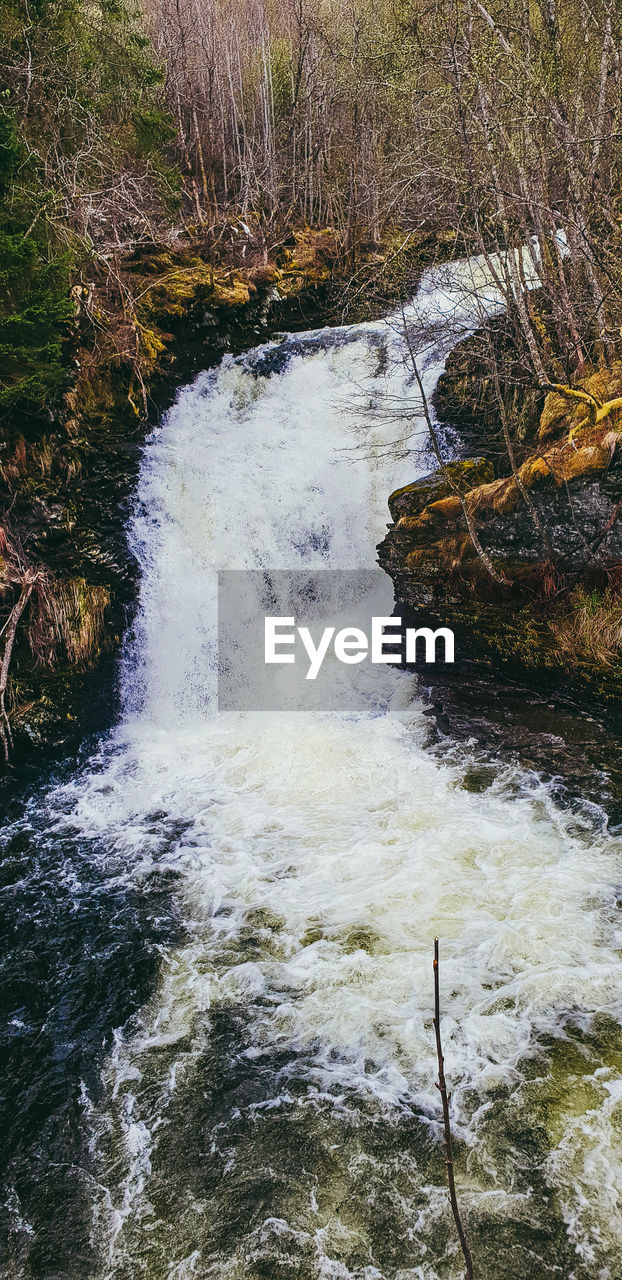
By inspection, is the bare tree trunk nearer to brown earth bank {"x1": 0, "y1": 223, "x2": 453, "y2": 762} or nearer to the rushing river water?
brown earth bank {"x1": 0, "y1": 223, "x2": 453, "y2": 762}

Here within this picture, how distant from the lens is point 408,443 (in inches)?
409

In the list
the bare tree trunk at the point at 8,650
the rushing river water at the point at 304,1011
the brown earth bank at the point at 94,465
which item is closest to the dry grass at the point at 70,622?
the brown earth bank at the point at 94,465

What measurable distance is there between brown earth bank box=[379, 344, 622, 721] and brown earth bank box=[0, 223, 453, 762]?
2.64 m

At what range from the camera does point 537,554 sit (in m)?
7.39

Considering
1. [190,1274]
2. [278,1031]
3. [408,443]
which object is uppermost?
[408,443]

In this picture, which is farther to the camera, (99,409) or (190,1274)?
(99,409)

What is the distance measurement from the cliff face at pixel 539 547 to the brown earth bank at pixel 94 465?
2679 millimetres

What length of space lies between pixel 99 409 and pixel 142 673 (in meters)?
4.27

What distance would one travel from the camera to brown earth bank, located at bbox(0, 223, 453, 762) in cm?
802

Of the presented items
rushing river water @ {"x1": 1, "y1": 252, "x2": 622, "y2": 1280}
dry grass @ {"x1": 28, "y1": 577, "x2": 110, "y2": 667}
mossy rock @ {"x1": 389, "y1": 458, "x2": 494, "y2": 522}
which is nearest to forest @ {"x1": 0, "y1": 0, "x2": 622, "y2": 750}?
dry grass @ {"x1": 28, "y1": 577, "x2": 110, "y2": 667}

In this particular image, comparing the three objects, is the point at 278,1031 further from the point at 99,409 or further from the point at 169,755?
the point at 99,409

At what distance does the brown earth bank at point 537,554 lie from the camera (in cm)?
687

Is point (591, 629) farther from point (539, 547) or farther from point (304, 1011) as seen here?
point (304, 1011)

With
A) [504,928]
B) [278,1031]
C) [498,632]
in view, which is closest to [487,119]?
[498,632]
